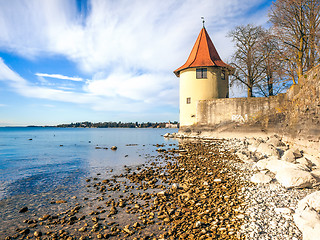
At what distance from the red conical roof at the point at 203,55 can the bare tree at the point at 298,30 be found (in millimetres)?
8970

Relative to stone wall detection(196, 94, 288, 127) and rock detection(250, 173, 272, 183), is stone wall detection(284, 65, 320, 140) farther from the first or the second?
stone wall detection(196, 94, 288, 127)

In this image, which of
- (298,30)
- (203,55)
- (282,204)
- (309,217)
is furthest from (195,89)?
(309,217)

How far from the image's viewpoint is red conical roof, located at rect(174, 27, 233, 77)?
26295 millimetres

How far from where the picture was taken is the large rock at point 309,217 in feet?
11.0

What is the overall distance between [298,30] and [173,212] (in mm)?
19293

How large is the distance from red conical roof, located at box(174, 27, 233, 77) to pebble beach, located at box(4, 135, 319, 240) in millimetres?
21226

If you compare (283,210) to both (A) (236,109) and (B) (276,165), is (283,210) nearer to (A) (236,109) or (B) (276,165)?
(B) (276,165)

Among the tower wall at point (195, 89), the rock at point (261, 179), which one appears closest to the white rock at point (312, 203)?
the rock at point (261, 179)

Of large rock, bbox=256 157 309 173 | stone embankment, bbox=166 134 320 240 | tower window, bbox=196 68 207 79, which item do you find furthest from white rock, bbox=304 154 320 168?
tower window, bbox=196 68 207 79

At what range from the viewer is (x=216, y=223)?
4.24 metres

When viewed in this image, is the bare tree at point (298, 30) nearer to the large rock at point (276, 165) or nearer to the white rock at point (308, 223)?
the large rock at point (276, 165)

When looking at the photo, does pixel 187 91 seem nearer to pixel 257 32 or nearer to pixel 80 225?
pixel 257 32

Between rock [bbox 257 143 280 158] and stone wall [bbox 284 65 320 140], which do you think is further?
rock [bbox 257 143 280 158]

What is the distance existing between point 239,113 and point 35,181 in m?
20.7
